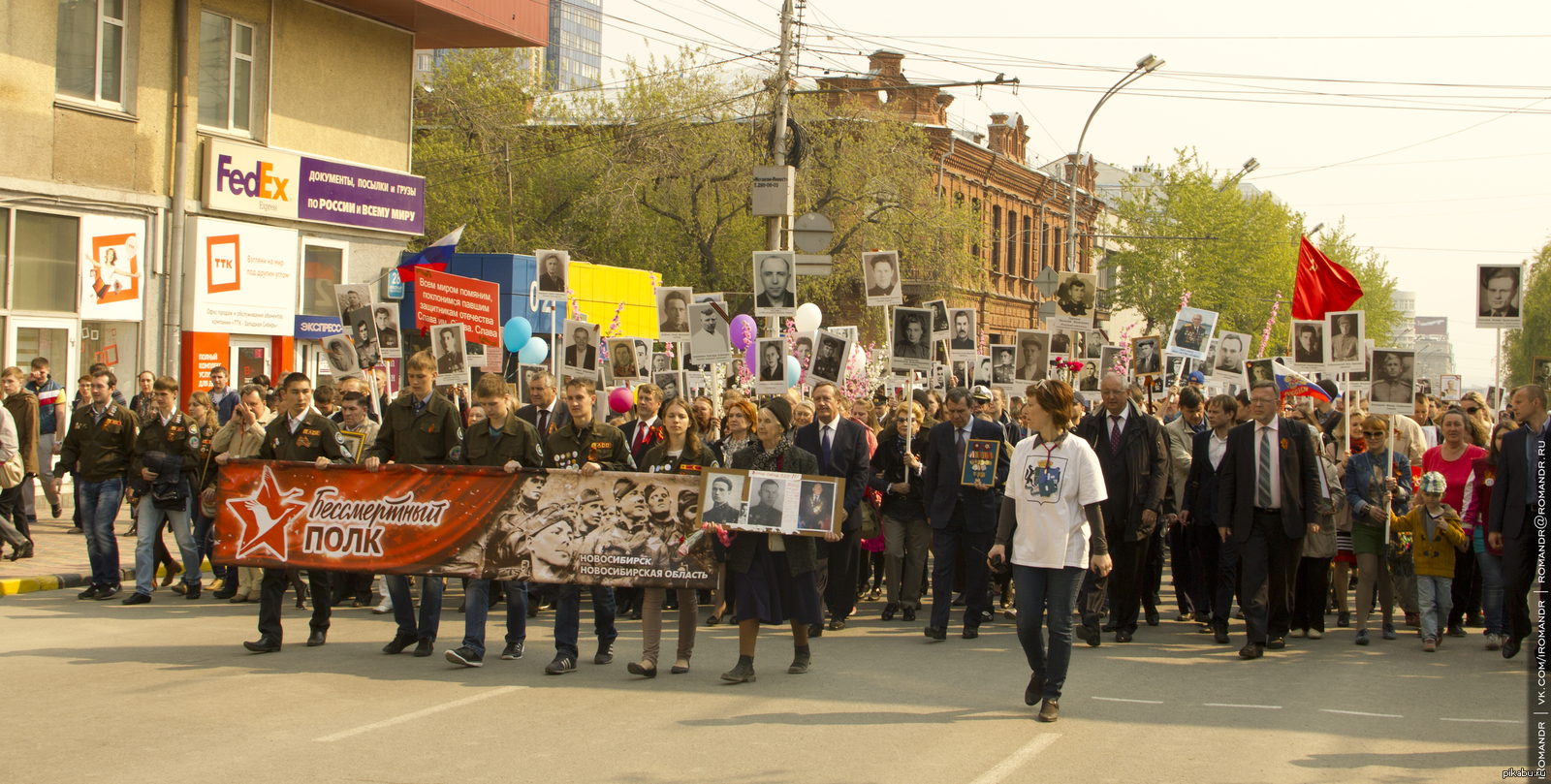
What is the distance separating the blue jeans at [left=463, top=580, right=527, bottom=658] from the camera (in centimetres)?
849

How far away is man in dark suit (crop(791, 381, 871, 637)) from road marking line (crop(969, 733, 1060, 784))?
3559mm

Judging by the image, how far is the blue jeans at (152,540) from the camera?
11086 millimetres

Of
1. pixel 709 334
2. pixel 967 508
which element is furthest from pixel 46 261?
pixel 967 508

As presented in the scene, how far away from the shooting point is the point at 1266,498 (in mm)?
9578

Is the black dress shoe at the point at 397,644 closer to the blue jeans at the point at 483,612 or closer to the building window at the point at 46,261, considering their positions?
the blue jeans at the point at 483,612

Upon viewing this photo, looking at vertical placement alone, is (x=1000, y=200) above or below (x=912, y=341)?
above

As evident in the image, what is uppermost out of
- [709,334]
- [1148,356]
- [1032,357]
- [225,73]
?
[225,73]

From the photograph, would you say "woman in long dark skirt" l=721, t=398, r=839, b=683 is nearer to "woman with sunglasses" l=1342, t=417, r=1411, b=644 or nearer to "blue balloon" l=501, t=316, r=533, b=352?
"woman with sunglasses" l=1342, t=417, r=1411, b=644

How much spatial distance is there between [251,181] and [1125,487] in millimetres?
15277

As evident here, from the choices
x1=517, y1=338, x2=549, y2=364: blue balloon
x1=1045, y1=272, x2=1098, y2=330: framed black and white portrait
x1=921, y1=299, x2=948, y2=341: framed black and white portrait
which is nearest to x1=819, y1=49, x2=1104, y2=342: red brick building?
x1=517, y1=338, x2=549, y2=364: blue balloon

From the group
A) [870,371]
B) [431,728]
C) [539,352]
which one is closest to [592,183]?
[870,371]

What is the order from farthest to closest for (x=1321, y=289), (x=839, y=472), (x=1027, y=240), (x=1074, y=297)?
(x=1027, y=240) → (x=1074, y=297) → (x=1321, y=289) → (x=839, y=472)

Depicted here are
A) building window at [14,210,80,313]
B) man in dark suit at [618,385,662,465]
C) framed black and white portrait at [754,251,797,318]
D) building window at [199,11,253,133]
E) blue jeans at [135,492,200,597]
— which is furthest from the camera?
building window at [199,11,253,133]

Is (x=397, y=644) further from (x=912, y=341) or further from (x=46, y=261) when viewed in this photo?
(x=46, y=261)
